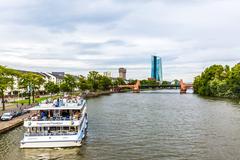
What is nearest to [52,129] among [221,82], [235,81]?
[235,81]

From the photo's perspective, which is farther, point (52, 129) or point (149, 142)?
point (149, 142)

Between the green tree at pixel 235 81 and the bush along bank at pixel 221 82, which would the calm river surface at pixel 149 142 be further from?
the bush along bank at pixel 221 82

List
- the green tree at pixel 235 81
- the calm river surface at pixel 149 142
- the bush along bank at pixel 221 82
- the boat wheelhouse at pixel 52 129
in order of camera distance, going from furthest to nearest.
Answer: the bush along bank at pixel 221 82
the green tree at pixel 235 81
the boat wheelhouse at pixel 52 129
the calm river surface at pixel 149 142

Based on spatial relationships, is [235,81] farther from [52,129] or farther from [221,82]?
[52,129]

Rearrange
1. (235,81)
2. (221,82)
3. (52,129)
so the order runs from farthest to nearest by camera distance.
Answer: (221,82) → (235,81) → (52,129)

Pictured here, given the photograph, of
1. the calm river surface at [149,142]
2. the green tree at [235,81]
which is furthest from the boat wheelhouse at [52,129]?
the green tree at [235,81]

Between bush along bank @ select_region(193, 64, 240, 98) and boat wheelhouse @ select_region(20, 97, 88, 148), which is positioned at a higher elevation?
bush along bank @ select_region(193, 64, 240, 98)

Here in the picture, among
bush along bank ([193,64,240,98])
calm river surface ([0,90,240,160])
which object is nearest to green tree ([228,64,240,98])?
bush along bank ([193,64,240,98])

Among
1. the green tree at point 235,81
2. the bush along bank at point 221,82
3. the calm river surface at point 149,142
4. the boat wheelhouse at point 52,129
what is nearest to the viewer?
the calm river surface at point 149,142

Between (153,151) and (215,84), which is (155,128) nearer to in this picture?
(153,151)

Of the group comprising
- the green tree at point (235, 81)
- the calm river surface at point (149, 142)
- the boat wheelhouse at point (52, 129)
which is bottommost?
the calm river surface at point (149, 142)

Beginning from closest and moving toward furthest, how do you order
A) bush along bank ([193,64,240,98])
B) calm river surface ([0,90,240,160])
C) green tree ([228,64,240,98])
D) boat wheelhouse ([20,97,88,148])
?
calm river surface ([0,90,240,160]) → boat wheelhouse ([20,97,88,148]) → green tree ([228,64,240,98]) → bush along bank ([193,64,240,98])

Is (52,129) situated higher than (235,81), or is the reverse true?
(235,81)

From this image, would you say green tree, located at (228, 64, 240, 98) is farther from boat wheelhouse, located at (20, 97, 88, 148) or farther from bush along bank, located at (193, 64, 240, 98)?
boat wheelhouse, located at (20, 97, 88, 148)
